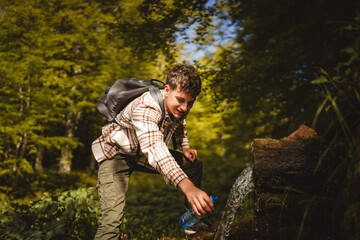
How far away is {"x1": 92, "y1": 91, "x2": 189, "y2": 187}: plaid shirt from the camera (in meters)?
2.10

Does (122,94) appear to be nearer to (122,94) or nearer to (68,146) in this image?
(122,94)

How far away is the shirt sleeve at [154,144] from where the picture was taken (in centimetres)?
204

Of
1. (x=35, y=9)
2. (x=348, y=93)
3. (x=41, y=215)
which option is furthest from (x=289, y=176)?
(x=35, y=9)

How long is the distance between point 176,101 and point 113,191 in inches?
48.0

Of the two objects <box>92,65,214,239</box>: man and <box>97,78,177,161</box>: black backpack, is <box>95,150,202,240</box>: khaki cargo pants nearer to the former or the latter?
<box>92,65,214,239</box>: man

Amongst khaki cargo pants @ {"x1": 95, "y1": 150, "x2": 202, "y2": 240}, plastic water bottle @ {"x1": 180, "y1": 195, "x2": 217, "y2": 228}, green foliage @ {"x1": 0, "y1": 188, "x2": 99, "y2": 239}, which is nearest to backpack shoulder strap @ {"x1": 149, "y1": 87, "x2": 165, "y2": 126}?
khaki cargo pants @ {"x1": 95, "y1": 150, "x2": 202, "y2": 240}

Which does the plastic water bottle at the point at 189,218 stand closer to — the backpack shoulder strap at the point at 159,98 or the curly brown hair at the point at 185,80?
the backpack shoulder strap at the point at 159,98

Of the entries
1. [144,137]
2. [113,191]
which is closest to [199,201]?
[144,137]

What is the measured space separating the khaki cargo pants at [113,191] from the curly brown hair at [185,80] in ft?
3.51

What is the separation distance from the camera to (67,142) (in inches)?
300

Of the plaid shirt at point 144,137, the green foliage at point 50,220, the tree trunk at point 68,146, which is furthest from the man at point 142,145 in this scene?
the tree trunk at point 68,146

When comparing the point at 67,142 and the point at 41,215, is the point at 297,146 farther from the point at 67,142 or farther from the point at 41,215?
the point at 67,142

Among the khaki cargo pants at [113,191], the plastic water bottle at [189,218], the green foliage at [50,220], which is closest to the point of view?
the plastic water bottle at [189,218]

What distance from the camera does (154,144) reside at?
223cm
